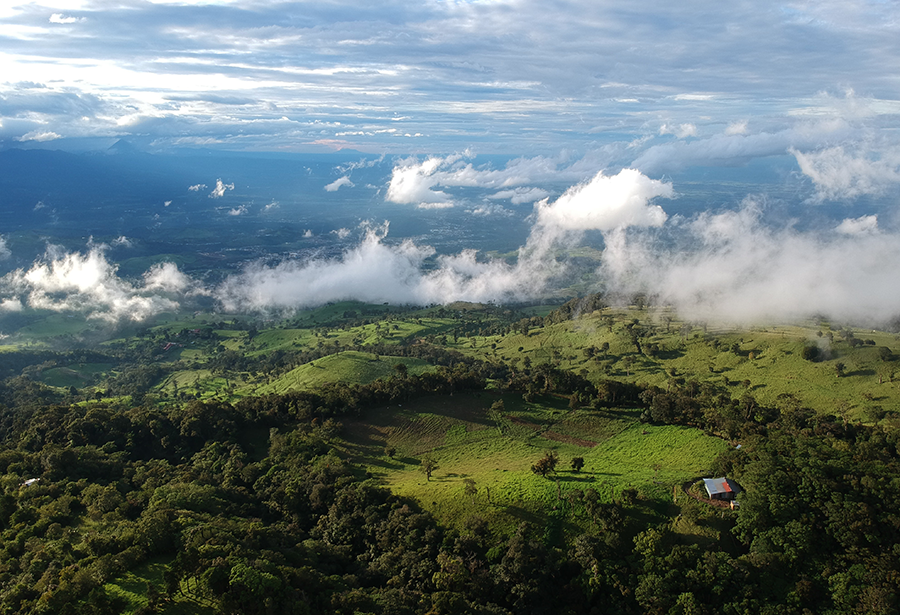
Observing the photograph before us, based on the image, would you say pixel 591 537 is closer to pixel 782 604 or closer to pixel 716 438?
pixel 782 604

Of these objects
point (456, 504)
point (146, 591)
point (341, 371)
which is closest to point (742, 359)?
point (341, 371)

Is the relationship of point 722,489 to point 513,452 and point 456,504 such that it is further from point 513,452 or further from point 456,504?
point 513,452

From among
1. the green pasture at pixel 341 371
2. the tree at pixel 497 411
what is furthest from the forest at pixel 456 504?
the green pasture at pixel 341 371

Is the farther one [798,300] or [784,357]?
[798,300]

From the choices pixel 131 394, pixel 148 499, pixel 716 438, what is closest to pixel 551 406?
pixel 716 438

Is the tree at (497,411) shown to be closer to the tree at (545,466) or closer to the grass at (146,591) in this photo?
the tree at (545,466)

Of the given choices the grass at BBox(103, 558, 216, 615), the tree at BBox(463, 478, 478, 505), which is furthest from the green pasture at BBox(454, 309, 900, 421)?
the grass at BBox(103, 558, 216, 615)

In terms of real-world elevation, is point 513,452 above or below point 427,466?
below
